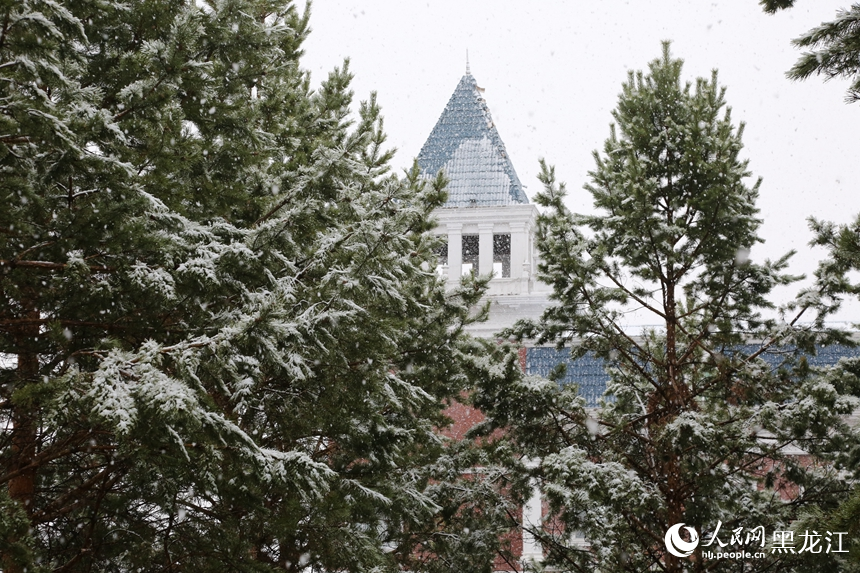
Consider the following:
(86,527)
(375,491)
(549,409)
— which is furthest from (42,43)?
(549,409)

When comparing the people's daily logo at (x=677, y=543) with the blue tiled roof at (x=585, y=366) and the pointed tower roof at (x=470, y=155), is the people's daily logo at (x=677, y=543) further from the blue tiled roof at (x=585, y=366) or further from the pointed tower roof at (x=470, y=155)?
the pointed tower roof at (x=470, y=155)

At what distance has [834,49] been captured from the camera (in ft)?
19.8

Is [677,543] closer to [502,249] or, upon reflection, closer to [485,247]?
[485,247]

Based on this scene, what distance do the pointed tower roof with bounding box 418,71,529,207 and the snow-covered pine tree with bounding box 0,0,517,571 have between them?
1570cm

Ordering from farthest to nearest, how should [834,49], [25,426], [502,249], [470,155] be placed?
1. [470,155]
2. [502,249]
3. [25,426]
4. [834,49]

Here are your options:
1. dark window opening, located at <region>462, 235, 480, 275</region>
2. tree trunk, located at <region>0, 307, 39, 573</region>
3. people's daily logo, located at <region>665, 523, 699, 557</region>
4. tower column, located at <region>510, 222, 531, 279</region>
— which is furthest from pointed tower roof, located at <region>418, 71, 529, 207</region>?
tree trunk, located at <region>0, 307, 39, 573</region>

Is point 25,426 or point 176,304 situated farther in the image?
point 176,304

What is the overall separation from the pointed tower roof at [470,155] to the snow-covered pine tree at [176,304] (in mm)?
15700

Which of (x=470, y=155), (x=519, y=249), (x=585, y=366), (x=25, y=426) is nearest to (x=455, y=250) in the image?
(x=519, y=249)

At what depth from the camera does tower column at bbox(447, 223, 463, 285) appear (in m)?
25.3

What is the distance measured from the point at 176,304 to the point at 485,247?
1850 cm

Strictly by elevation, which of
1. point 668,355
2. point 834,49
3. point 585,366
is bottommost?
point 585,366

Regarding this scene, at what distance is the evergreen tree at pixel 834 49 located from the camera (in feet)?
19.6

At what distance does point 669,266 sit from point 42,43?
7.88m
